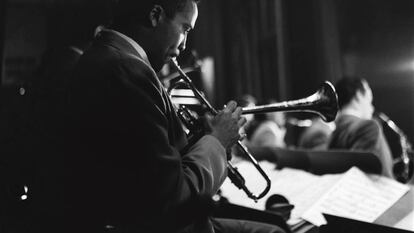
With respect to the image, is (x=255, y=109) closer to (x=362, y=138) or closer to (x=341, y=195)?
(x=341, y=195)

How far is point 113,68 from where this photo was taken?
998mm

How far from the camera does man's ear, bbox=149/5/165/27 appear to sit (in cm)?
117

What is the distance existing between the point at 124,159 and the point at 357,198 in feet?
3.86

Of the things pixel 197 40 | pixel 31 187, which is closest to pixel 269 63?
pixel 197 40

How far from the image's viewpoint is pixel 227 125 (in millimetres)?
1193

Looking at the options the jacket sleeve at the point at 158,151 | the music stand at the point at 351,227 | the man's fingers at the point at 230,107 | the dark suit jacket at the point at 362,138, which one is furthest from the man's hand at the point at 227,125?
the dark suit jacket at the point at 362,138

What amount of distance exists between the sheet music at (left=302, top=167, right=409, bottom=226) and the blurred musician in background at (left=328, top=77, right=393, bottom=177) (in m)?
0.56

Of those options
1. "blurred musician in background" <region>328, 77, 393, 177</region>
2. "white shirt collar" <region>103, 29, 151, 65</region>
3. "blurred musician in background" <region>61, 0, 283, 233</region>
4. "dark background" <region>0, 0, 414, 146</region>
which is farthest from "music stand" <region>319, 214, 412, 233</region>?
"dark background" <region>0, 0, 414, 146</region>

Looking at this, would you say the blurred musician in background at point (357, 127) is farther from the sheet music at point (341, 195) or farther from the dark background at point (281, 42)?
the dark background at point (281, 42)

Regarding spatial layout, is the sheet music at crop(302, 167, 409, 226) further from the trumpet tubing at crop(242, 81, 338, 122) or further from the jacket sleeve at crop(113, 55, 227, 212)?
the jacket sleeve at crop(113, 55, 227, 212)

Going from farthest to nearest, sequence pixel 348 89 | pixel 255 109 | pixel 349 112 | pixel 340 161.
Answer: pixel 348 89 < pixel 349 112 < pixel 340 161 < pixel 255 109

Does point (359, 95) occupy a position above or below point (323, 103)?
below

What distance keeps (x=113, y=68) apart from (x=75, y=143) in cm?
22

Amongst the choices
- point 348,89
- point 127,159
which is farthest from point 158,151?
point 348,89
